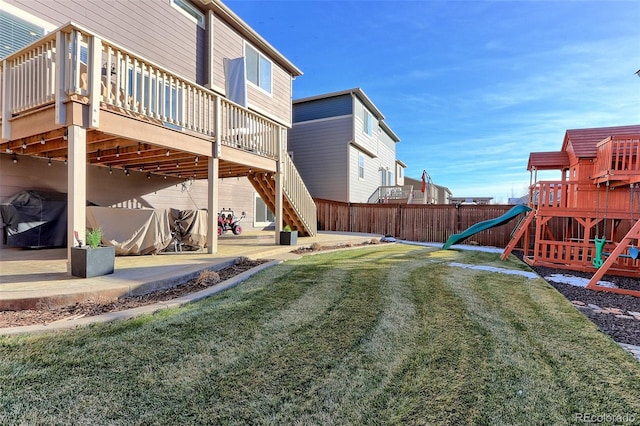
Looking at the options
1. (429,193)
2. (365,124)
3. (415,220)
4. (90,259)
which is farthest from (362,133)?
(90,259)

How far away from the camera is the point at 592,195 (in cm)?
822

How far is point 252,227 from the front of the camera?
1205cm

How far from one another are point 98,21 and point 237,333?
7789 mm

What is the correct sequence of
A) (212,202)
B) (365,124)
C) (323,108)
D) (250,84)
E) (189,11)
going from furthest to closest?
(365,124), (323,108), (250,84), (189,11), (212,202)

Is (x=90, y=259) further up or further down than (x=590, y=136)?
further down

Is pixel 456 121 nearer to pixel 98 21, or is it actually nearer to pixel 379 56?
pixel 379 56

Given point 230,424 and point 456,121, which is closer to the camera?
point 230,424

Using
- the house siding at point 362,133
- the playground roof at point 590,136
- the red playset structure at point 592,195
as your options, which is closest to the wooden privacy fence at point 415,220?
the red playset structure at point 592,195

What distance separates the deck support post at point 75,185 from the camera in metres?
3.92

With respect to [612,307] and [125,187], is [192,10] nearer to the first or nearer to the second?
[125,187]

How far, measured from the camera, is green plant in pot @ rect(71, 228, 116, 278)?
3844 millimetres

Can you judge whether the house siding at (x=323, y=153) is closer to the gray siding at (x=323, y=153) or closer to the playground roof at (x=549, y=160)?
the gray siding at (x=323, y=153)

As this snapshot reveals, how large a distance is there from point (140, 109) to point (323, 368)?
467 cm

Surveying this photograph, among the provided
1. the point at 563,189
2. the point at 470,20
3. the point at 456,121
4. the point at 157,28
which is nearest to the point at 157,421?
the point at 157,28
